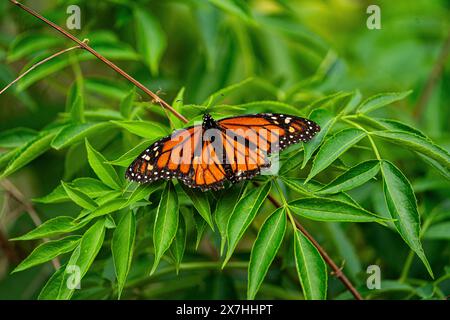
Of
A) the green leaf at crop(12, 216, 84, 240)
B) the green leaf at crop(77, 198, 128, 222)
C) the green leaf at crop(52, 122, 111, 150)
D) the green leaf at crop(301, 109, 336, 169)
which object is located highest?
the green leaf at crop(52, 122, 111, 150)

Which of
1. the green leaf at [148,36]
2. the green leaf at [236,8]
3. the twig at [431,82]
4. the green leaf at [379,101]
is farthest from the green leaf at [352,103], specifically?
the twig at [431,82]

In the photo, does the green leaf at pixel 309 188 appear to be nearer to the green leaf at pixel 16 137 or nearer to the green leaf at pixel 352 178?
the green leaf at pixel 352 178

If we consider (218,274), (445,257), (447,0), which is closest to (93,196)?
(218,274)

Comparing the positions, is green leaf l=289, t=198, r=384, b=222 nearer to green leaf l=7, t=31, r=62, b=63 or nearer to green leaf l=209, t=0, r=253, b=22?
green leaf l=209, t=0, r=253, b=22

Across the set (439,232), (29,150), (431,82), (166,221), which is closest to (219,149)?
(166,221)

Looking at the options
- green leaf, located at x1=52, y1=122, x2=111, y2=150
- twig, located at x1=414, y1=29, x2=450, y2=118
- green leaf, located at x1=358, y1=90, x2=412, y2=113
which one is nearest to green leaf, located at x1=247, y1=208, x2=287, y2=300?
green leaf, located at x1=358, y1=90, x2=412, y2=113
